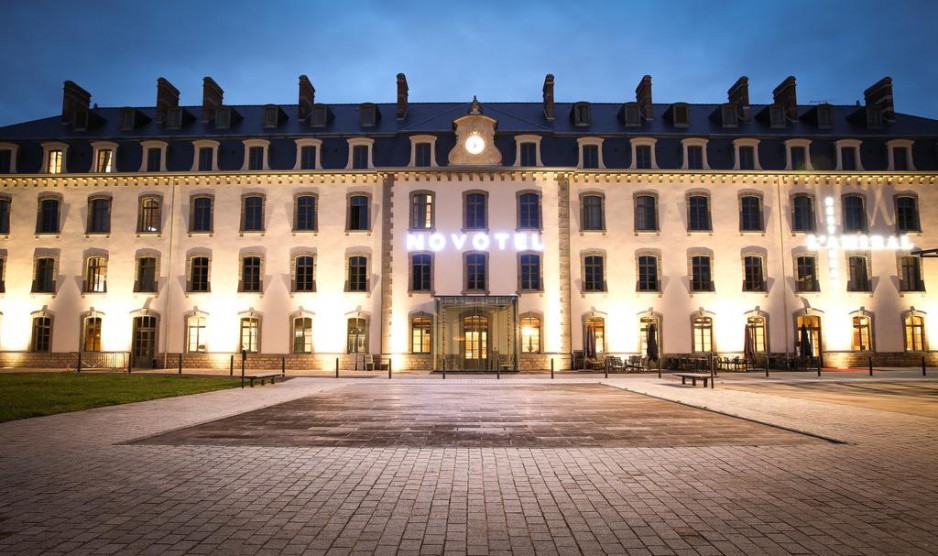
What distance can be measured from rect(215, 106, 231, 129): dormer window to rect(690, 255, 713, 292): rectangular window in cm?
2647

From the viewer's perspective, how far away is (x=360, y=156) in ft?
93.9

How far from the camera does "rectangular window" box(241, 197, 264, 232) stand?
28.5 meters

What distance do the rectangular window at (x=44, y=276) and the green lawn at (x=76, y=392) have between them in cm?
1104

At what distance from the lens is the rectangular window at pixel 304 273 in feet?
92.0

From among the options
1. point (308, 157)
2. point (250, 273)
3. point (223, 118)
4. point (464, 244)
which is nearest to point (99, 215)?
point (223, 118)

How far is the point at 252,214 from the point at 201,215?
2.75m

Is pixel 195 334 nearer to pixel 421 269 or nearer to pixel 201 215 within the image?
pixel 201 215

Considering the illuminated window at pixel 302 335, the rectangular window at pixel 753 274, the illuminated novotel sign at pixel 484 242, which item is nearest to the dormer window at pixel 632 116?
the illuminated novotel sign at pixel 484 242

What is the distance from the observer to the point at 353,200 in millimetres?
28438

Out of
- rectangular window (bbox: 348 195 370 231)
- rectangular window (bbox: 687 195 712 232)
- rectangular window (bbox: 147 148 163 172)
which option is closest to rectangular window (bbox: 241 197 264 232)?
rectangular window (bbox: 348 195 370 231)

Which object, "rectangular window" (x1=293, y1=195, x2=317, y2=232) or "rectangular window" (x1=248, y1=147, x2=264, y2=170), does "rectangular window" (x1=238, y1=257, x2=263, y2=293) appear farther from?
"rectangular window" (x1=248, y1=147, x2=264, y2=170)

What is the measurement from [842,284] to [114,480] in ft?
105

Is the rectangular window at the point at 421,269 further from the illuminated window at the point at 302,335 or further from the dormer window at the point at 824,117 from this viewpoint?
the dormer window at the point at 824,117

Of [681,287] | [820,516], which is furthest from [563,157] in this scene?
[820,516]
